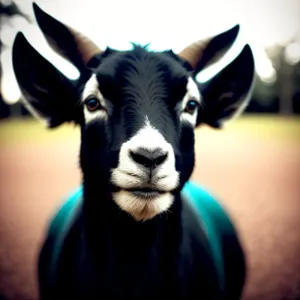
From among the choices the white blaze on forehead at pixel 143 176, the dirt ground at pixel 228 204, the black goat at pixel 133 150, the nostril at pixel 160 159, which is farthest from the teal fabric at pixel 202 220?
the nostril at pixel 160 159

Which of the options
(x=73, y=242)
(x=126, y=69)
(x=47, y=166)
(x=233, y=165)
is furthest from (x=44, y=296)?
(x=233, y=165)

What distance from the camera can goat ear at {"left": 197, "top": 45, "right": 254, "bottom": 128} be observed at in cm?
188

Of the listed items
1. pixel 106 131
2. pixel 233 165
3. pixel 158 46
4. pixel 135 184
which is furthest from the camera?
pixel 233 165

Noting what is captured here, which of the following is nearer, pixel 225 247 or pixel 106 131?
pixel 106 131

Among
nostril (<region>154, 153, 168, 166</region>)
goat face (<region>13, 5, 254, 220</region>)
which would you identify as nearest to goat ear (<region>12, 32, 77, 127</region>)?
goat face (<region>13, 5, 254, 220</region>)

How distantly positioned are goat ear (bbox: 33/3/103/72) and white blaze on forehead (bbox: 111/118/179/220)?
441 millimetres

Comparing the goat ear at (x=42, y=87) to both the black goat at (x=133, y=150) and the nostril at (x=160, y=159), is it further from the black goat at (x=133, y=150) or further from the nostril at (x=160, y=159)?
the nostril at (x=160, y=159)

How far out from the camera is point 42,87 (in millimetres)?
1812

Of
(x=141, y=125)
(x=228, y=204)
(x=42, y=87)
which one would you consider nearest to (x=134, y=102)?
(x=141, y=125)

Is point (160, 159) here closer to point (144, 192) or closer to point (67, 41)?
point (144, 192)

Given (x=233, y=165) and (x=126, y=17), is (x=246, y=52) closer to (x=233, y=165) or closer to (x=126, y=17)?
(x=126, y=17)

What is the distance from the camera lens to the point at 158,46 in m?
2.06

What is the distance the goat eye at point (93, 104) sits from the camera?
1.66 m

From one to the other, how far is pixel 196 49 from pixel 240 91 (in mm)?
304
